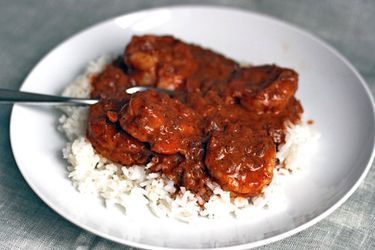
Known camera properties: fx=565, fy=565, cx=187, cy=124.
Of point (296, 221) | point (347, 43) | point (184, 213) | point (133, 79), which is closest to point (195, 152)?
point (184, 213)

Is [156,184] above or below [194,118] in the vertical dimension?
below

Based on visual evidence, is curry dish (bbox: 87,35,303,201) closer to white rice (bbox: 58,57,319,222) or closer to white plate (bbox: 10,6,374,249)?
white rice (bbox: 58,57,319,222)

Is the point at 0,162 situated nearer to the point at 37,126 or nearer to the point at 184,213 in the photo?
the point at 37,126

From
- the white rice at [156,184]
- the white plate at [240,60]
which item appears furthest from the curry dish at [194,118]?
the white plate at [240,60]

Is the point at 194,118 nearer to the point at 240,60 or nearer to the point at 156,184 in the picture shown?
the point at 156,184

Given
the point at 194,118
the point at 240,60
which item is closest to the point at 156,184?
the point at 194,118

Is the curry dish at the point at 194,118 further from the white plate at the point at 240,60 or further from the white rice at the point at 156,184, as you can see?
the white plate at the point at 240,60
